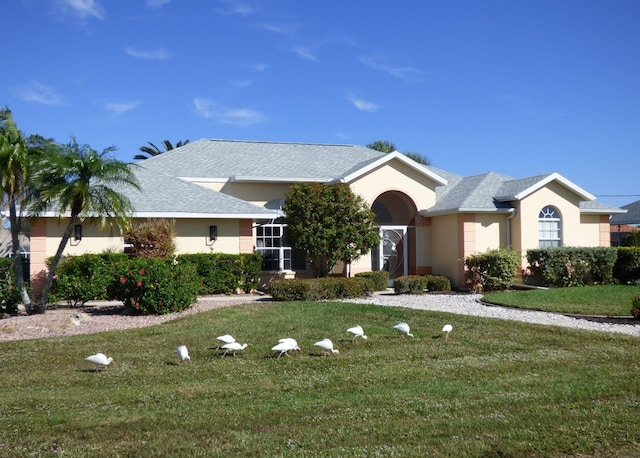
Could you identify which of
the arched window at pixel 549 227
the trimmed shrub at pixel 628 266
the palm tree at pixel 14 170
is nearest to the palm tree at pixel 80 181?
the palm tree at pixel 14 170

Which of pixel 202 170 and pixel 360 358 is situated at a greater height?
Answer: pixel 202 170

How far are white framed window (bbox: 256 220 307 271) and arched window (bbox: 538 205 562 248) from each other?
31.2 feet

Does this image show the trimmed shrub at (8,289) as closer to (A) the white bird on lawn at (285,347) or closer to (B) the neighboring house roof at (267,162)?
(B) the neighboring house roof at (267,162)

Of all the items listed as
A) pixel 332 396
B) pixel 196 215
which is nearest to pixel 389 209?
pixel 196 215

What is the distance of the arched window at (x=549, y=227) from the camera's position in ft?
76.5

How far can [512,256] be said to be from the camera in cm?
2136

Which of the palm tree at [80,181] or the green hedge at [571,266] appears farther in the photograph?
the green hedge at [571,266]

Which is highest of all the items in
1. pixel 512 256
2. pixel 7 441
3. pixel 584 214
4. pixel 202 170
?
pixel 202 170

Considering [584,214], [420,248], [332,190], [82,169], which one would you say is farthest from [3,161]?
[584,214]

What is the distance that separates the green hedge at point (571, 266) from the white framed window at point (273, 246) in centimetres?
907

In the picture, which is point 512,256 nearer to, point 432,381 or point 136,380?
point 432,381

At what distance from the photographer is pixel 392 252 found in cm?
2444

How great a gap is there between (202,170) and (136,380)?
55.4ft

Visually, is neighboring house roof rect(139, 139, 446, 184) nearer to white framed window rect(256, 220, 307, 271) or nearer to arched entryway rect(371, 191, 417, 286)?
arched entryway rect(371, 191, 417, 286)
